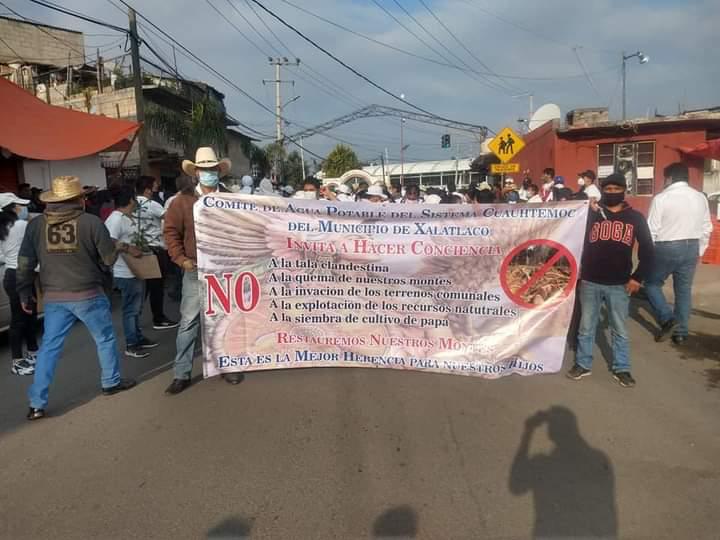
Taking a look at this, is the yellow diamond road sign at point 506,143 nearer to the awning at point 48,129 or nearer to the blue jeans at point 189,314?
the awning at point 48,129

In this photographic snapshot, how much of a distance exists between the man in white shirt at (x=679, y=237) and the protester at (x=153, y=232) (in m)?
5.47

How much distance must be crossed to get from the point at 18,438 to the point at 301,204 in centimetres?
261

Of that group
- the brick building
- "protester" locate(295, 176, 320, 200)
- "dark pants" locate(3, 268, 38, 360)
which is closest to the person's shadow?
"dark pants" locate(3, 268, 38, 360)

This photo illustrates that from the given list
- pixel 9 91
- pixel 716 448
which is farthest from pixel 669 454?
pixel 9 91

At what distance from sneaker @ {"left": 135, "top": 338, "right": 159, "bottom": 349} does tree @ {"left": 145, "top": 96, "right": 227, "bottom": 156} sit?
41.0 feet

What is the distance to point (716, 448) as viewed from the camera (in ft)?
11.5

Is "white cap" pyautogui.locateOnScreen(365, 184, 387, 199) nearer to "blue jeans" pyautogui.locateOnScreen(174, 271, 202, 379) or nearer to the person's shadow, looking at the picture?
"blue jeans" pyautogui.locateOnScreen(174, 271, 202, 379)

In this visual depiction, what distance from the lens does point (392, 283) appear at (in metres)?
4.46

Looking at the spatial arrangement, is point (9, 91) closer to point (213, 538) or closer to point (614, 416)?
point (213, 538)

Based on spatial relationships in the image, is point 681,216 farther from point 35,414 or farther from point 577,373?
point 35,414

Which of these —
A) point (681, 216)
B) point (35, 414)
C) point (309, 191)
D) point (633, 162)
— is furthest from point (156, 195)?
point (633, 162)

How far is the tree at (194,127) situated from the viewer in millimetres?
17453

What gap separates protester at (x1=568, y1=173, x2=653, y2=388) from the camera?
4.45 m

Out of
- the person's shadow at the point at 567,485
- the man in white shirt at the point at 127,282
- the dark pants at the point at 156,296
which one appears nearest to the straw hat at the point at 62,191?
the man in white shirt at the point at 127,282
